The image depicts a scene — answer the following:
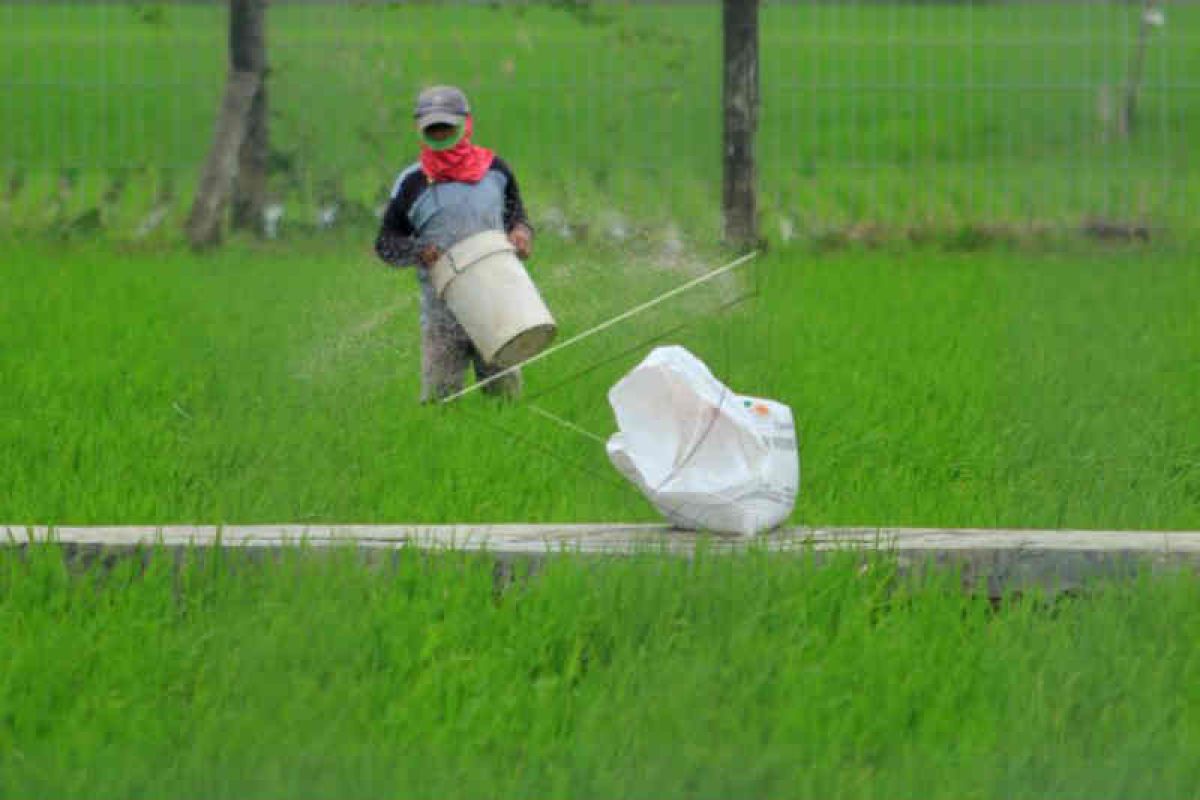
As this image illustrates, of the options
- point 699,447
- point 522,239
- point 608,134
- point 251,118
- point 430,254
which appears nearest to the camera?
point 699,447

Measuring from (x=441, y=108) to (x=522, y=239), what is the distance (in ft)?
1.36

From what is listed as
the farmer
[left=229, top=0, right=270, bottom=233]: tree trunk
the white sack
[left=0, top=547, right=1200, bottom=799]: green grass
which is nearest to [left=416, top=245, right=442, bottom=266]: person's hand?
the farmer

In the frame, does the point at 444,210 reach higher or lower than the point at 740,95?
lower

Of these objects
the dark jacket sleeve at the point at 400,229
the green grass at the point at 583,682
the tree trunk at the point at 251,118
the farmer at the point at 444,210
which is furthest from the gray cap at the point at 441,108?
the tree trunk at the point at 251,118

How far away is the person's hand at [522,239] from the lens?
674 cm

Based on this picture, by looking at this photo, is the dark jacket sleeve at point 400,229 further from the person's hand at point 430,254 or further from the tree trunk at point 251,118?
the tree trunk at point 251,118

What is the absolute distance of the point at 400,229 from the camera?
7000mm

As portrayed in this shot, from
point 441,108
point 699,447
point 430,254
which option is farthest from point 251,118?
point 699,447

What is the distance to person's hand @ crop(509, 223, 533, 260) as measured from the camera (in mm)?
6738

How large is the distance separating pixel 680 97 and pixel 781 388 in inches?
233

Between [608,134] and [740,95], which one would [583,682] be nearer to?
[740,95]

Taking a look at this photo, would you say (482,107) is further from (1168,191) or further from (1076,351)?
(1076,351)

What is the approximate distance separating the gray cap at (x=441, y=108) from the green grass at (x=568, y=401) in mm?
450

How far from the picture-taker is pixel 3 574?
173 inches
